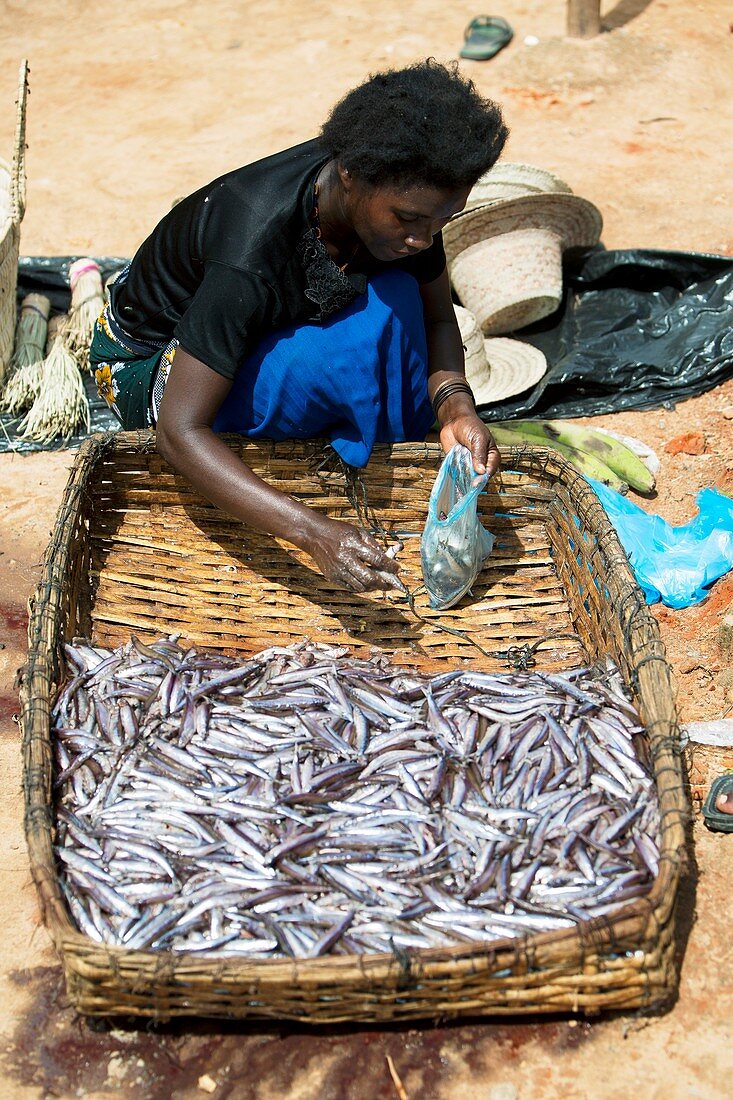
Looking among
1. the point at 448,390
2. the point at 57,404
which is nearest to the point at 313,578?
the point at 448,390

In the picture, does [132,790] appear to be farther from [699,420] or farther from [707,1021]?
[699,420]

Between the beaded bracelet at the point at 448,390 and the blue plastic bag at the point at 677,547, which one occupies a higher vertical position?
the beaded bracelet at the point at 448,390

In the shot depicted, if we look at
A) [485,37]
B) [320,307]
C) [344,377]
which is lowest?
[485,37]

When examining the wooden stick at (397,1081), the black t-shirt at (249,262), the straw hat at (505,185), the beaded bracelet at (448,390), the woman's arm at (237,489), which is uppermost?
the black t-shirt at (249,262)

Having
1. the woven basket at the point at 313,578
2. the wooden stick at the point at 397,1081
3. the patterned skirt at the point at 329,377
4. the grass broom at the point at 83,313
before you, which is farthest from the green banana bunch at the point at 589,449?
the wooden stick at the point at 397,1081

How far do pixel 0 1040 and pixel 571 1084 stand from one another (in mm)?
1431

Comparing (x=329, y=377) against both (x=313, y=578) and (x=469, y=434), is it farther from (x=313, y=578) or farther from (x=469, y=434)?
(x=313, y=578)

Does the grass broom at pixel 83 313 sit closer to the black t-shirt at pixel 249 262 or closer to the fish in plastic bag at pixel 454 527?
the black t-shirt at pixel 249 262

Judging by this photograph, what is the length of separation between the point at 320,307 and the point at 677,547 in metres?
1.83

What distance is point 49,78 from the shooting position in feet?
29.9

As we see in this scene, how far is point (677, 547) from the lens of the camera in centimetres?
435

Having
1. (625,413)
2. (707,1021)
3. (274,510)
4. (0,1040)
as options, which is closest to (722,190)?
(625,413)

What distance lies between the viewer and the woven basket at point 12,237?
17.0 feet

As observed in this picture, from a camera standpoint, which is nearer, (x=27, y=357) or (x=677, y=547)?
(x=677, y=547)
